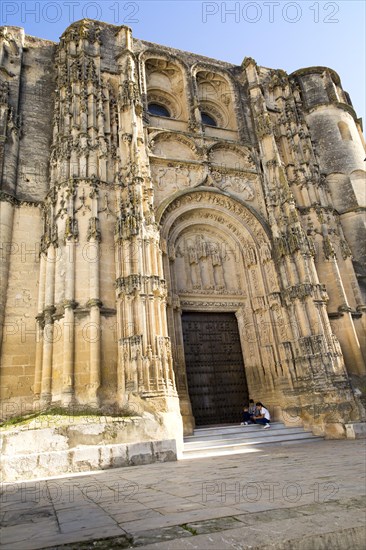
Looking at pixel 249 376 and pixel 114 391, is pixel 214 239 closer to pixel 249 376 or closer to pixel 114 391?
pixel 249 376

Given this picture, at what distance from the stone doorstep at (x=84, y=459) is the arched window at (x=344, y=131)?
646 inches

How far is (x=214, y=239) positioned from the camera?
14719 millimetres

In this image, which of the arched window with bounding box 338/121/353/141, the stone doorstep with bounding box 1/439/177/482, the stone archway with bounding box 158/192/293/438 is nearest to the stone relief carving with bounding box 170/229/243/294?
the stone archway with bounding box 158/192/293/438

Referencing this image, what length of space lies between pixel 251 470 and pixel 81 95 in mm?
13417

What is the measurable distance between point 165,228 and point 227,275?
3.04 meters

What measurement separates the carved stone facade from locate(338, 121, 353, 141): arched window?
6cm

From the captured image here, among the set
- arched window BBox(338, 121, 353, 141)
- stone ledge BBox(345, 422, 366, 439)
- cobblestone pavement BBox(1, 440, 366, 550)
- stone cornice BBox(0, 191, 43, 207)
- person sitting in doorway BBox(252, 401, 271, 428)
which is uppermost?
arched window BBox(338, 121, 353, 141)

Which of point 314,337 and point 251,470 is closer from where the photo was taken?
point 251,470

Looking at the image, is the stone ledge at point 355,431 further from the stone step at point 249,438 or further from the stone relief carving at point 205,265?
the stone relief carving at point 205,265

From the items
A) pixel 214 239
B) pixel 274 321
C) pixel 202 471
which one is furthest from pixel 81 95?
pixel 202 471

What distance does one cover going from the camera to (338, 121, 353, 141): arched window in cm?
1804

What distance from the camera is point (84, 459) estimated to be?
7504mm

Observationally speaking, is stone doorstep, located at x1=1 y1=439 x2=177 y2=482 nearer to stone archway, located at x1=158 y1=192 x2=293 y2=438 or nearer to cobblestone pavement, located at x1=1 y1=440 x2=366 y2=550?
cobblestone pavement, located at x1=1 y1=440 x2=366 y2=550

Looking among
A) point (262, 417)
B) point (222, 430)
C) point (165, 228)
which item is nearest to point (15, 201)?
point (165, 228)
